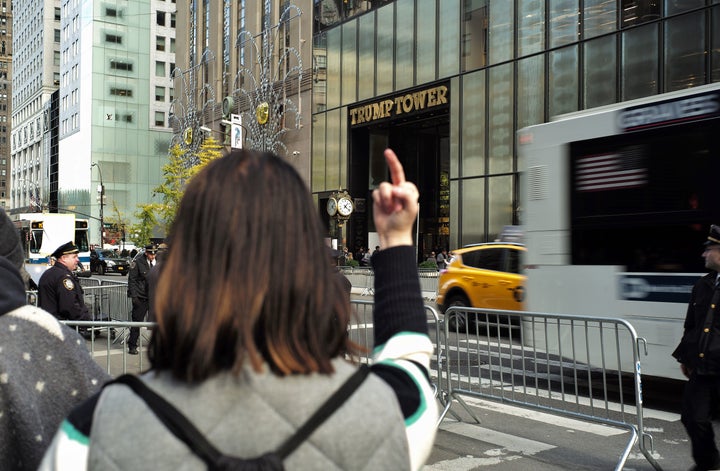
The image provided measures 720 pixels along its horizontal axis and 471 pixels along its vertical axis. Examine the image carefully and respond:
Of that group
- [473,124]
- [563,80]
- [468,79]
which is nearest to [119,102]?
[468,79]

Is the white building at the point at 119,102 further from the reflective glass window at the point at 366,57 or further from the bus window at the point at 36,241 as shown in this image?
A: the reflective glass window at the point at 366,57

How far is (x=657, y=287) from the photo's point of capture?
25.7ft

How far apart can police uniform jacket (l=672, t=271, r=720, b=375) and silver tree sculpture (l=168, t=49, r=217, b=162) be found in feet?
155

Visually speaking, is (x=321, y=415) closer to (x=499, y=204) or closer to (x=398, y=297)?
(x=398, y=297)

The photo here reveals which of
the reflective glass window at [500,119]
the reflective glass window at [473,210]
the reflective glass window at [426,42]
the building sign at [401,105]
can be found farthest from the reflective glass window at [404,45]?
the reflective glass window at [473,210]

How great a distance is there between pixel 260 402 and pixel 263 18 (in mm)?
46304

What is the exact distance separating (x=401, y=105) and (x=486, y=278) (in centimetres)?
2105

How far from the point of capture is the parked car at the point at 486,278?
13992mm

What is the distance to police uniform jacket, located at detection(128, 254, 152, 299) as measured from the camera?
12.8 meters

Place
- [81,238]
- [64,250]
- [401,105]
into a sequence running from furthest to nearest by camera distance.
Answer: [81,238] → [401,105] → [64,250]

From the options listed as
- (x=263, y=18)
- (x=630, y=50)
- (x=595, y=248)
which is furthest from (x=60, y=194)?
(x=595, y=248)

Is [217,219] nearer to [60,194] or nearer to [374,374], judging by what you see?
[374,374]

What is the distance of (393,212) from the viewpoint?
5.70 feet

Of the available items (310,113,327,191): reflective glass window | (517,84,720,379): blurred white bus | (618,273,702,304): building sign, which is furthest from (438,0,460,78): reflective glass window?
(618,273,702,304): building sign
